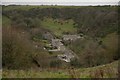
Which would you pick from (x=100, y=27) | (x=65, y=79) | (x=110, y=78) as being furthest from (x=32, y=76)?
(x=100, y=27)

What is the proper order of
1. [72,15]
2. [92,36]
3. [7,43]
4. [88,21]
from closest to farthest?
1. [7,43]
2. [92,36]
3. [88,21]
4. [72,15]

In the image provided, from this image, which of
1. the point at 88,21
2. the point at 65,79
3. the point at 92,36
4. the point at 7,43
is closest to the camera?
the point at 65,79

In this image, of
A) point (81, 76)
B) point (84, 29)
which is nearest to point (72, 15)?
point (84, 29)

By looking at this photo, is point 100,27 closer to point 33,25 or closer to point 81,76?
point 33,25

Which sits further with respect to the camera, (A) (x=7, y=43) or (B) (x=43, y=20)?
(B) (x=43, y=20)

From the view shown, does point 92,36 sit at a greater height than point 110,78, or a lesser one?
lesser

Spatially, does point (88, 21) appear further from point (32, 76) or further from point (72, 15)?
point (32, 76)
